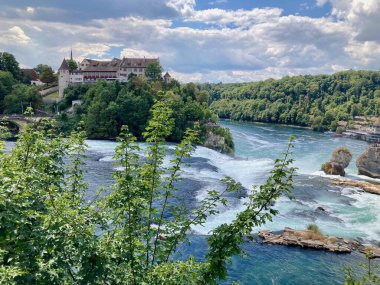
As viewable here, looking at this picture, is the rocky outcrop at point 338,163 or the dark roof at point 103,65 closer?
the rocky outcrop at point 338,163

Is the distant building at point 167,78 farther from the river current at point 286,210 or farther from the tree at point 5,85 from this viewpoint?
the tree at point 5,85

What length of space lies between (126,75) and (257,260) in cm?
7798

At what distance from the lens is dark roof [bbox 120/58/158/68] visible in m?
92.9

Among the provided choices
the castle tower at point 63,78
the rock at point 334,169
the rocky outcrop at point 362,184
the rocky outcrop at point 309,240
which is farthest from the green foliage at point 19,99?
the rocky outcrop at point 309,240

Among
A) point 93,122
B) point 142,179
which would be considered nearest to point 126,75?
point 93,122

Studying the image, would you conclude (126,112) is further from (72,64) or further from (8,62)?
(8,62)

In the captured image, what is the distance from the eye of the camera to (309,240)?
2597 cm

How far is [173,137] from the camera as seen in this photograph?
64938 mm

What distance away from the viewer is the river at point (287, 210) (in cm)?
2177

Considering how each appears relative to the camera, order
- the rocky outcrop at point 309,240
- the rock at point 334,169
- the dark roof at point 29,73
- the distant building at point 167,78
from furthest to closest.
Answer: the dark roof at point 29,73, the distant building at point 167,78, the rock at point 334,169, the rocky outcrop at point 309,240

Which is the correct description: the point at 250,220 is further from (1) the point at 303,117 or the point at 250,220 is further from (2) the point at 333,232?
(1) the point at 303,117

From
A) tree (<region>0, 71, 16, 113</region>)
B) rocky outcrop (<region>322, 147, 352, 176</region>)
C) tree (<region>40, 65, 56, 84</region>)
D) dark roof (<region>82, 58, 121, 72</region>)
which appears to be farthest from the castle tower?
rocky outcrop (<region>322, 147, 352, 176</region>)

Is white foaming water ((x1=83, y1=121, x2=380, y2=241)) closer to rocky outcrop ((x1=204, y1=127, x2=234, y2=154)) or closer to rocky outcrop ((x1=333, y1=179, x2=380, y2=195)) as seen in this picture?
rocky outcrop ((x1=333, y1=179, x2=380, y2=195))

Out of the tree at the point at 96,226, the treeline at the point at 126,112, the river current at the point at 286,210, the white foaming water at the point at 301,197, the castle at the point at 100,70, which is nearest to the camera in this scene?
the tree at the point at 96,226
